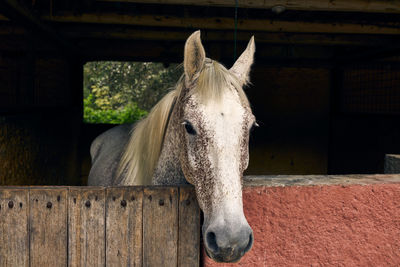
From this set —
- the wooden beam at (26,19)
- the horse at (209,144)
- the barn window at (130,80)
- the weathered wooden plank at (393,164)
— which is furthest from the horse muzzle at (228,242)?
the barn window at (130,80)

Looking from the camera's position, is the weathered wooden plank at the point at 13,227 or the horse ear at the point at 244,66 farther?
the horse ear at the point at 244,66

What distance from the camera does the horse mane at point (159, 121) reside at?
1454mm

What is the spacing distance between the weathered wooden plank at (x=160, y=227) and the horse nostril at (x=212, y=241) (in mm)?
278

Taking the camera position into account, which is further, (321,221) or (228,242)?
(321,221)

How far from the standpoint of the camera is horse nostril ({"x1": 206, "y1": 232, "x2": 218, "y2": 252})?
113cm

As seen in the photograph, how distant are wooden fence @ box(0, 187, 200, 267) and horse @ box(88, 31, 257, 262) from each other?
19cm

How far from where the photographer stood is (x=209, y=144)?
1.32 metres

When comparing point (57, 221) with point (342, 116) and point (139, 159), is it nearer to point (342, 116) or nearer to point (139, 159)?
point (139, 159)

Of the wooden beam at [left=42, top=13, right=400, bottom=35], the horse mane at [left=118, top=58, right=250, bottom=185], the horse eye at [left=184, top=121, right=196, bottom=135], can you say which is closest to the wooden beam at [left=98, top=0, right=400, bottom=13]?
the wooden beam at [left=42, top=13, right=400, bottom=35]

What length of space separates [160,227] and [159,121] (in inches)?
27.7

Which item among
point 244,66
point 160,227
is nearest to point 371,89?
point 244,66

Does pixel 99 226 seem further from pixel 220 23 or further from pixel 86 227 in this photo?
pixel 220 23

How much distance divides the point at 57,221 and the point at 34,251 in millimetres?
155

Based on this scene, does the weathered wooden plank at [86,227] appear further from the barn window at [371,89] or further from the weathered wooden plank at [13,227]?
the barn window at [371,89]
